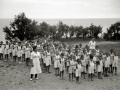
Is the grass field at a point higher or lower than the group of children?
lower

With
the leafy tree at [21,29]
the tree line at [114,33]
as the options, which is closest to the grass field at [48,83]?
the leafy tree at [21,29]

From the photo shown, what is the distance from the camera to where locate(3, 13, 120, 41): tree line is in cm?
2981

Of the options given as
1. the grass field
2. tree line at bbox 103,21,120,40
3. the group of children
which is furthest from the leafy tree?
tree line at bbox 103,21,120,40

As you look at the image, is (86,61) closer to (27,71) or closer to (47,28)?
(27,71)

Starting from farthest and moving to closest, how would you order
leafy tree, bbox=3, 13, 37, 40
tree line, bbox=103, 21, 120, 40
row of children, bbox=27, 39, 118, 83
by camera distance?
1. tree line, bbox=103, 21, 120, 40
2. leafy tree, bbox=3, 13, 37, 40
3. row of children, bbox=27, 39, 118, 83

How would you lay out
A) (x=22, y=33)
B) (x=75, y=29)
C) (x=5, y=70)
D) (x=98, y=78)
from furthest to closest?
(x=75, y=29) → (x=22, y=33) → (x=5, y=70) → (x=98, y=78)

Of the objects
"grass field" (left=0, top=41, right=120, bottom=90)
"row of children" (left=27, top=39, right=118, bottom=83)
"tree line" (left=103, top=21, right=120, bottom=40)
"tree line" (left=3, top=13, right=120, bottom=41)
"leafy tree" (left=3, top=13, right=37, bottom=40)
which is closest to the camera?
"grass field" (left=0, top=41, right=120, bottom=90)

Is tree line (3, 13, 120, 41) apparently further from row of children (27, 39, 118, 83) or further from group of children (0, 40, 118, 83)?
row of children (27, 39, 118, 83)

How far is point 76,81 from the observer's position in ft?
31.5

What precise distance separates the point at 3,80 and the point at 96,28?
3378 centimetres

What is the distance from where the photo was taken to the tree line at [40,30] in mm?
29812

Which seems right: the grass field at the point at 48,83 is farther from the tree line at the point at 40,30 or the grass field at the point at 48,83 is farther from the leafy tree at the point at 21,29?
the tree line at the point at 40,30

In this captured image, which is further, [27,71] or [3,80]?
[27,71]

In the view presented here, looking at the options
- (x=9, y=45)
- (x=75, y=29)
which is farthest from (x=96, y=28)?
(x=9, y=45)
